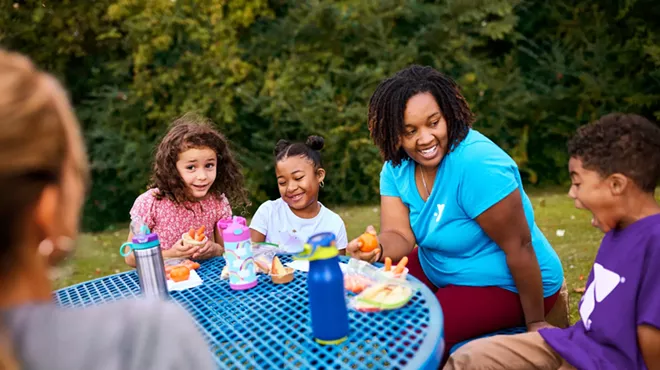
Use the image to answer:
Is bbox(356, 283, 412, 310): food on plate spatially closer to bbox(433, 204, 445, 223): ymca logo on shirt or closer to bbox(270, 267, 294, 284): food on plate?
bbox(270, 267, 294, 284): food on plate

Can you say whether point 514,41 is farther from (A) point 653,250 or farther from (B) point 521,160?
(A) point 653,250

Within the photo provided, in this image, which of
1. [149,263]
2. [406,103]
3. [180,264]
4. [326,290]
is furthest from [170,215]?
[326,290]

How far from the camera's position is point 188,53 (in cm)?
802

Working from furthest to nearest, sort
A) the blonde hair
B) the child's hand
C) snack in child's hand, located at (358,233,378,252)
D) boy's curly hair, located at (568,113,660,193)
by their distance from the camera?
the child's hand → snack in child's hand, located at (358,233,378,252) → boy's curly hair, located at (568,113,660,193) → the blonde hair

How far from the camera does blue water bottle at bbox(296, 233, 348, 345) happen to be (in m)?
1.49

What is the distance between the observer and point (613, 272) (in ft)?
6.05

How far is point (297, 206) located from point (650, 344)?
1.93m

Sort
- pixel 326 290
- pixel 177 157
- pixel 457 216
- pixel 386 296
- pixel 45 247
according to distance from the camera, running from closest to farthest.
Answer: pixel 45 247, pixel 326 290, pixel 386 296, pixel 457 216, pixel 177 157

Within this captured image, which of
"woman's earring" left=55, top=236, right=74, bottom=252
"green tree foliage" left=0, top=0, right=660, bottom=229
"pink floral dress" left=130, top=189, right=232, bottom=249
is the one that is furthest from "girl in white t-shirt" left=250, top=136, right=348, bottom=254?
"green tree foliage" left=0, top=0, right=660, bottom=229

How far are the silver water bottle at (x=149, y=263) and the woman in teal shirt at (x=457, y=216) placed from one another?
0.75m

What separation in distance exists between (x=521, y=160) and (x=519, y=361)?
6840 mm

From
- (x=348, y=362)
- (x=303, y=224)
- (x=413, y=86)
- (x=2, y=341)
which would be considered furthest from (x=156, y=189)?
(x=2, y=341)

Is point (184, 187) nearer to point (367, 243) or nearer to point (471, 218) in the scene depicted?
point (367, 243)

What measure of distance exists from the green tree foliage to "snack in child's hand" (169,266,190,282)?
5528 mm
